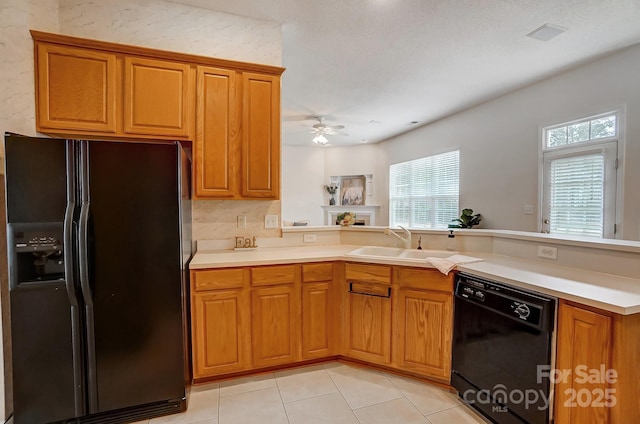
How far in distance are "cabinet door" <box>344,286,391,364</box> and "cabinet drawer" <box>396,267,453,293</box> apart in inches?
6.5

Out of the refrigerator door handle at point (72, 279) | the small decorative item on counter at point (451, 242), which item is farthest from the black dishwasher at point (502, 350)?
the refrigerator door handle at point (72, 279)

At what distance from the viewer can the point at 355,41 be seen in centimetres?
295

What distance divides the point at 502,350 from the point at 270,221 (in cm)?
203

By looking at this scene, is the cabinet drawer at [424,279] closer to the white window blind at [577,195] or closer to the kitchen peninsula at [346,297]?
the kitchen peninsula at [346,297]

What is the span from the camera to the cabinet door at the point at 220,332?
2.11 m

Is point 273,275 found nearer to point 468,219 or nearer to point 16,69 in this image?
point 16,69

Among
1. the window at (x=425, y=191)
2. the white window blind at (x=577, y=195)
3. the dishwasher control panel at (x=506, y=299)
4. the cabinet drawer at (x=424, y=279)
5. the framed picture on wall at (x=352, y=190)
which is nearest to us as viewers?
the dishwasher control panel at (x=506, y=299)

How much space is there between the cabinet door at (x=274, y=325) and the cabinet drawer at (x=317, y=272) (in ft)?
0.45

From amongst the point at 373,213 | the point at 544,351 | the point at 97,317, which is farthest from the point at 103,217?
the point at 373,213

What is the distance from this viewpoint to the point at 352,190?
8.09m

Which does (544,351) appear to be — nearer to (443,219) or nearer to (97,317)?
(97,317)

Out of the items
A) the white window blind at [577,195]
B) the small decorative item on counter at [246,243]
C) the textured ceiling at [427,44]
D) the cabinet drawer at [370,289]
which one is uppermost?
the textured ceiling at [427,44]

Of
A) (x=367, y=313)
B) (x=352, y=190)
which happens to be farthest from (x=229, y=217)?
(x=352, y=190)

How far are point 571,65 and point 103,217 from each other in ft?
16.1
